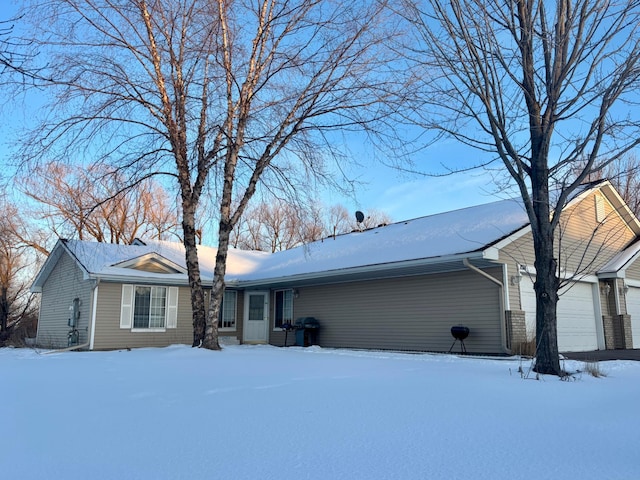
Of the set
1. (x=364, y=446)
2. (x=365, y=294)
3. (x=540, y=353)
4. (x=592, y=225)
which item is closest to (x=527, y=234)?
(x=592, y=225)

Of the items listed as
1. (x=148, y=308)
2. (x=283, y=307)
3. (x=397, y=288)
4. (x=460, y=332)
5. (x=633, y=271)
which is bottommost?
(x=460, y=332)

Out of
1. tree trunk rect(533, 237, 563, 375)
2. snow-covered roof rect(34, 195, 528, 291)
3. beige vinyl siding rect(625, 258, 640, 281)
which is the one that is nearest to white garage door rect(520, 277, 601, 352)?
beige vinyl siding rect(625, 258, 640, 281)

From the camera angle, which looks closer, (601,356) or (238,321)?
(601,356)

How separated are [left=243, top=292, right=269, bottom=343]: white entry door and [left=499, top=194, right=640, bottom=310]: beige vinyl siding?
883 centimetres

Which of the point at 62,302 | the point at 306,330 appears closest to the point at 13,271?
the point at 62,302

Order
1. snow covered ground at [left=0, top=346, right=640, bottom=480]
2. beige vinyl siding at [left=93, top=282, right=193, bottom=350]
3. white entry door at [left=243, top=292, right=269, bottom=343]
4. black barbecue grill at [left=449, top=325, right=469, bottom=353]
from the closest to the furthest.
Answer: snow covered ground at [left=0, top=346, right=640, bottom=480], black barbecue grill at [left=449, top=325, right=469, bottom=353], beige vinyl siding at [left=93, top=282, right=193, bottom=350], white entry door at [left=243, top=292, right=269, bottom=343]

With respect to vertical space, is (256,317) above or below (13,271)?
below

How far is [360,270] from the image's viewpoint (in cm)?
1334

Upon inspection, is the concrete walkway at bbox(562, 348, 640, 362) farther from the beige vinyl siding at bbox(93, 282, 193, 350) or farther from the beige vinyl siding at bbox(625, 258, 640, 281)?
the beige vinyl siding at bbox(93, 282, 193, 350)

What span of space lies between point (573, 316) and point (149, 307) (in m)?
12.1

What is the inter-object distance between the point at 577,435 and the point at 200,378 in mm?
4509

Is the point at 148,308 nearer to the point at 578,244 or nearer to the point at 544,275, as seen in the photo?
the point at 544,275

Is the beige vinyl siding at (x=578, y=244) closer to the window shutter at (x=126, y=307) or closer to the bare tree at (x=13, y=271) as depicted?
the window shutter at (x=126, y=307)

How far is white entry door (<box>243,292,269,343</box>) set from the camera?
1781cm
